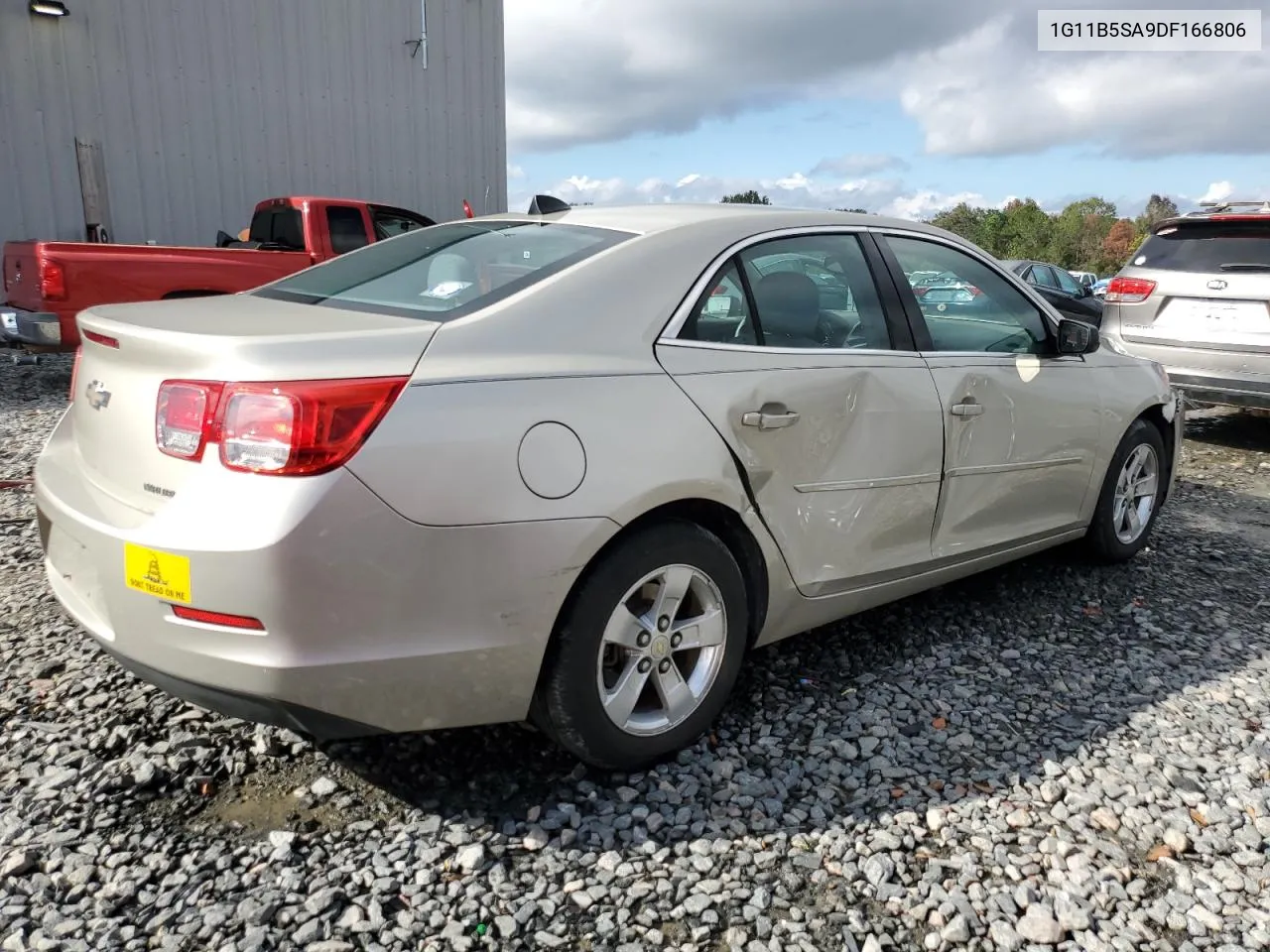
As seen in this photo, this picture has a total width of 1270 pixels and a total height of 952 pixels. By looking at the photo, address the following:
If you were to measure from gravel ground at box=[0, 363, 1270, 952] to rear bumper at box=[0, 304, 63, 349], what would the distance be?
4514 millimetres

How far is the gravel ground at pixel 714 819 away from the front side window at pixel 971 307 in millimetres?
1124

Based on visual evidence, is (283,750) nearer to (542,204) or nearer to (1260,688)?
(542,204)

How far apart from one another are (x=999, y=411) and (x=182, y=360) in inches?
104

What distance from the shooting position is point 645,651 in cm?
253

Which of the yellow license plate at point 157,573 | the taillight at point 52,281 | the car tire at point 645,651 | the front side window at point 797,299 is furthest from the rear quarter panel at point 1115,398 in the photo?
the taillight at point 52,281

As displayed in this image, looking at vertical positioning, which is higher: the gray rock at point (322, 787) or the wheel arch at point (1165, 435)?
the wheel arch at point (1165, 435)

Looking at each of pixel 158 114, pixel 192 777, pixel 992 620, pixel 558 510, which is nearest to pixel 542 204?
pixel 558 510

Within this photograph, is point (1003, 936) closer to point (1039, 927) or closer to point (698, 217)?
point (1039, 927)

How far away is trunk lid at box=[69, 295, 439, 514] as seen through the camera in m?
2.09

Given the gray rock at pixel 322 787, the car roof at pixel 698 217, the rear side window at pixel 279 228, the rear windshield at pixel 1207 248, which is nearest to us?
the gray rock at pixel 322 787

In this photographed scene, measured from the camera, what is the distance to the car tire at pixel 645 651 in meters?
2.37

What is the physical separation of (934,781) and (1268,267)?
5.54m

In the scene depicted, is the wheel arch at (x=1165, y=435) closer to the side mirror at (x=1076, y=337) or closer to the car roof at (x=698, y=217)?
the side mirror at (x=1076, y=337)

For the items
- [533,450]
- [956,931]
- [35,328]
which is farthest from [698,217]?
[35,328]
